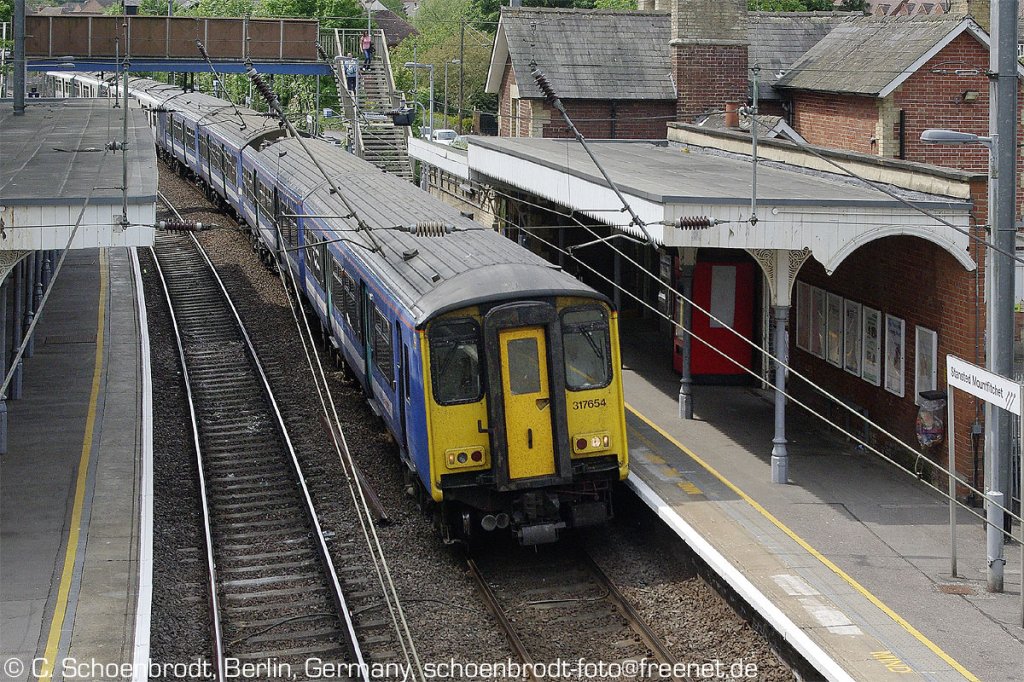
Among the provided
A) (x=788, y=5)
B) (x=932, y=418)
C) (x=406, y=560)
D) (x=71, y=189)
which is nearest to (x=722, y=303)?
(x=932, y=418)

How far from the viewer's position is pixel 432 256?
1320 cm

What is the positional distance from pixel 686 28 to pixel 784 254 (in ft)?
45.6

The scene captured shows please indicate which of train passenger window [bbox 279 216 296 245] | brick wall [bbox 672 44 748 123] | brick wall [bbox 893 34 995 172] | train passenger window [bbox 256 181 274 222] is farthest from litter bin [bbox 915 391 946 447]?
brick wall [bbox 672 44 748 123]

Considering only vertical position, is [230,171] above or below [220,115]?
below

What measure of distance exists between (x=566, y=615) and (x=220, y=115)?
82.1 feet

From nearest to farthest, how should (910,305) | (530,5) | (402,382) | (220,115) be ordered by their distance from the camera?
(402,382) < (910,305) < (220,115) < (530,5)

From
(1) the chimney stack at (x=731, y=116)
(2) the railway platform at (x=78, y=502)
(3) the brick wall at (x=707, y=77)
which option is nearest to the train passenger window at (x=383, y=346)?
(2) the railway platform at (x=78, y=502)

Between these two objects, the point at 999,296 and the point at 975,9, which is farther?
the point at 975,9

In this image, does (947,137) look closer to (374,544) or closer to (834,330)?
(834,330)

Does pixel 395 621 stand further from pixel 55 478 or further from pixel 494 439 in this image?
pixel 55 478

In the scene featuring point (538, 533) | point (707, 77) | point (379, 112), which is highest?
point (379, 112)

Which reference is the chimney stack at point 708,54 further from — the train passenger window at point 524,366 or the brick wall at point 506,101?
the train passenger window at point 524,366

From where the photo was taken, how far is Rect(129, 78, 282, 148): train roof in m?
28.2

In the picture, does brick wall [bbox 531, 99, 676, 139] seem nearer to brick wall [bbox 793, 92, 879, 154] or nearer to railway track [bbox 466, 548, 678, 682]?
brick wall [bbox 793, 92, 879, 154]
